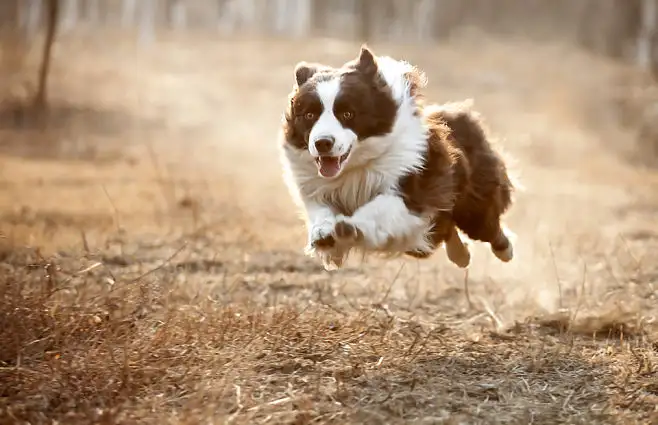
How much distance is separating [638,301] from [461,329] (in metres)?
1.63

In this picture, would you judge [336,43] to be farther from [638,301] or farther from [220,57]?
[638,301]

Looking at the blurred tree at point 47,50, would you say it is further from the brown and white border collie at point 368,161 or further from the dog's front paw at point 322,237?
the dog's front paw at point 322,237

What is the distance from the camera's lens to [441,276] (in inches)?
335

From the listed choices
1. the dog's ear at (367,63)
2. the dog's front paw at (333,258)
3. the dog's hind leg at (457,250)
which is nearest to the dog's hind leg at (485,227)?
the dog's hind leg at (457,250)

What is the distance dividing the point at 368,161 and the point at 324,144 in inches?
18.4

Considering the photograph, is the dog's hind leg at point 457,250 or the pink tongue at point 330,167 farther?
the dog's hind leg at point 457,250

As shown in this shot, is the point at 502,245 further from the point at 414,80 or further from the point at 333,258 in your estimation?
the point at 333,258

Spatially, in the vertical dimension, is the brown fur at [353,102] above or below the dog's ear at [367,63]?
below

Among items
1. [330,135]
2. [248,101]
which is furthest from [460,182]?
[248,101]

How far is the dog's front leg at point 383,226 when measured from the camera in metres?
5.28

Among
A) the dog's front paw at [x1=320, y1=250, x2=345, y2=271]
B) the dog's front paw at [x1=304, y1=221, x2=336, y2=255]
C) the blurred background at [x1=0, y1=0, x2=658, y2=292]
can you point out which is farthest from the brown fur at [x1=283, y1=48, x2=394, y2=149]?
the blurred background at [x1=0, y1=0, x2=658, y2=292]

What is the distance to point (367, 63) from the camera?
5660 mm

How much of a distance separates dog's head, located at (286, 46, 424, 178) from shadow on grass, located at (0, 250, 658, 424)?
115 centimetres

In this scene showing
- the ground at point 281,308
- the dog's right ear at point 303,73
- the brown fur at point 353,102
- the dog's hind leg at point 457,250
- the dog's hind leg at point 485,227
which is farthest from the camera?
the dog's hind leg at point 457,250
